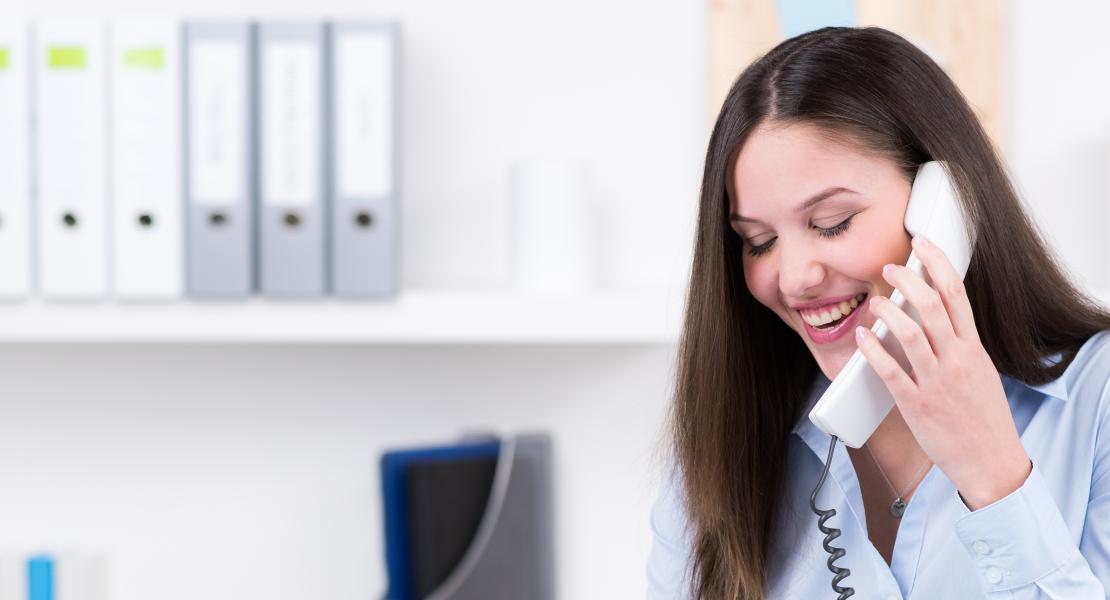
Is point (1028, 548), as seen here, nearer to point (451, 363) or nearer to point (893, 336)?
point (893, 336)

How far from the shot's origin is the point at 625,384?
1678 mm

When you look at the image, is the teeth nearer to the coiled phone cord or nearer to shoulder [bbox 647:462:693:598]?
the coiled phone cord

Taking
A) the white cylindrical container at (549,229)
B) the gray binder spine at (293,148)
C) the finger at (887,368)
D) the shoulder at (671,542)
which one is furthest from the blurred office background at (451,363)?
the finger at (887,368)

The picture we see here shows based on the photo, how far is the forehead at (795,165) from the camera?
0.82 metres

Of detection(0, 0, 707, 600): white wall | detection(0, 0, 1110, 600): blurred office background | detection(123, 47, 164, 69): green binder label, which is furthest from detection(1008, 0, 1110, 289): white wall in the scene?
detection(123, 47, 164, 69): green binder label

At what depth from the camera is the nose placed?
828 millimetres

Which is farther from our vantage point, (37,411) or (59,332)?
(37,411)

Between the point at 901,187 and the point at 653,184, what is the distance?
31.9 inches

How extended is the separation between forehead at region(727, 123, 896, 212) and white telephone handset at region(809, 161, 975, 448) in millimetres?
40

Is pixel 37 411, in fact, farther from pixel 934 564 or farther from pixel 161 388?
pixel 934 564

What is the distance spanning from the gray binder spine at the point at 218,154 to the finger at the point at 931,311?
3.02 ft

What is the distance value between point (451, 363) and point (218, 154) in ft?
1.76

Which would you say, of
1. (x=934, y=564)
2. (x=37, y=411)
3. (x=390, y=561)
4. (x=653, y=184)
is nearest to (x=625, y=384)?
(x=653, y=184)

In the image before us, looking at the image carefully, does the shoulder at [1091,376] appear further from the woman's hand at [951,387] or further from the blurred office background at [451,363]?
the blurred office background at [451,363]
